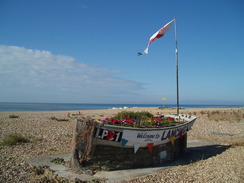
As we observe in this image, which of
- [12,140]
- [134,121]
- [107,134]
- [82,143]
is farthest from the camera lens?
[12,140]

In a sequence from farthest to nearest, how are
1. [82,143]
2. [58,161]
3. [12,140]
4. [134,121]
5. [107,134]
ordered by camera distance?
[12,140], [134,121], [58,161], [82,143], [107,134]

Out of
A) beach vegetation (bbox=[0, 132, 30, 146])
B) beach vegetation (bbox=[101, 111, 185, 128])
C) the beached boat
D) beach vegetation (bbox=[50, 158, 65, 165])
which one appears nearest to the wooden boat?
the beached boat

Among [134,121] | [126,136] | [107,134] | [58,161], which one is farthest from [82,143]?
[134,121]

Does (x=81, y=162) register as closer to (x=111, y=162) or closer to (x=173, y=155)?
(x=111, y=162)

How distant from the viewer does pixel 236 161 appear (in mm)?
7012

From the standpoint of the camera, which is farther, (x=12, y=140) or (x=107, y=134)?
(x=12, y=140)

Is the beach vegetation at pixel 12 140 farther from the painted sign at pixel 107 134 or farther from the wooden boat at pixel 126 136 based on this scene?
the painted sign at pixel 107 134

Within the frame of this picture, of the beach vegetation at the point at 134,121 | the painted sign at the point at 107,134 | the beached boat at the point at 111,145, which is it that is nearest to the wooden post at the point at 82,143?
the beached boat at the point at 111,145

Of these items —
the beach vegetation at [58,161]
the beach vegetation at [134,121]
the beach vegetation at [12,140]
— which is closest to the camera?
the beach vegetation at [134,121]

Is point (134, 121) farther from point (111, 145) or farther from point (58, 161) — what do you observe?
Result: point (58, 161)

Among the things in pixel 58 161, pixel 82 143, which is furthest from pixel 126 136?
pixel 58 161

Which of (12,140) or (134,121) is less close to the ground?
(134,121)

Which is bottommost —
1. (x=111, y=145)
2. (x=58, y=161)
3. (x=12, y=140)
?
(x=58, y=161)

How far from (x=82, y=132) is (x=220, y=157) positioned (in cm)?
522
